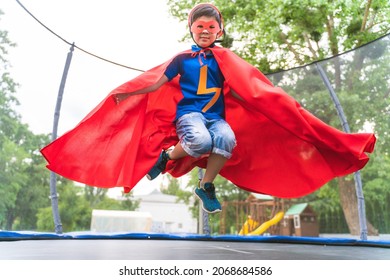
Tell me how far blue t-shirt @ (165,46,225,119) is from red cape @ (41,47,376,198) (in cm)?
5

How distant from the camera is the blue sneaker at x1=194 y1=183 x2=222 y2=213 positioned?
5.75ft

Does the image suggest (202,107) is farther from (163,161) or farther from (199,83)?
(163,161)

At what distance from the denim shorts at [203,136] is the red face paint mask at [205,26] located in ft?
1.42

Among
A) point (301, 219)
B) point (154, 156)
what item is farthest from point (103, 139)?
point (301, 219)

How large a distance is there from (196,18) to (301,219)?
815 centimetres

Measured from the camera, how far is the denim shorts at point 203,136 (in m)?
1.68

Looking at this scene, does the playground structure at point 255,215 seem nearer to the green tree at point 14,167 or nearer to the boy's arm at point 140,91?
the green tree at point 14,167

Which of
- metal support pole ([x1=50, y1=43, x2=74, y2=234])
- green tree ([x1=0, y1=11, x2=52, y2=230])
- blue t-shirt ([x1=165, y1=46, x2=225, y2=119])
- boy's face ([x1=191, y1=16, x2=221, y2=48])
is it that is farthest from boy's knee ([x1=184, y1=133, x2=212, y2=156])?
green tree ([x1=0, y1=11, x2=52, y2=230])

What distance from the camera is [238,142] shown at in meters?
2.12

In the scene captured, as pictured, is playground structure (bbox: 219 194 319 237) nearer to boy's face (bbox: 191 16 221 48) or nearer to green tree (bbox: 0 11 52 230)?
green tree (bbox: 0 11 52 230)

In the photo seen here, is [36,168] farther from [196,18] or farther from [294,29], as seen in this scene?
[294,29]

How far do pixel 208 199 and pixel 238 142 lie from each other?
1.53 feet

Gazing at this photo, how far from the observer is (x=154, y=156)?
196 centimetres

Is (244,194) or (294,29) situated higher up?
(294,29)
